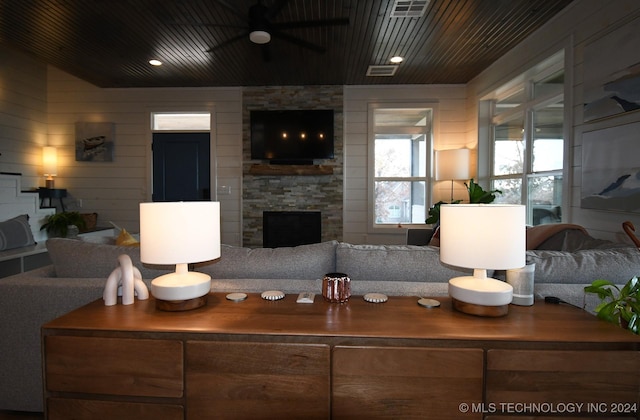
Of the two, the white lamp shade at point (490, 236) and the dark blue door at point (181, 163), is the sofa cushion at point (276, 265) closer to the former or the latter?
the white lamp shade at point (490, 236)

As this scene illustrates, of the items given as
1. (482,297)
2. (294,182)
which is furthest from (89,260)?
(294,182)

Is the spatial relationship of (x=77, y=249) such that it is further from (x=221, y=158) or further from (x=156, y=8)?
(x=221, y=158)

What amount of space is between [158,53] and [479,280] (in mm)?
4089

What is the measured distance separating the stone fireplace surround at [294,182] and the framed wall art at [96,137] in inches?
80.1

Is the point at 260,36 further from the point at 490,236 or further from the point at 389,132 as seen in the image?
the point at 389,132

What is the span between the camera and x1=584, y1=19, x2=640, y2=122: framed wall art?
205 cm

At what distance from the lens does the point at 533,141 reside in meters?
3.31

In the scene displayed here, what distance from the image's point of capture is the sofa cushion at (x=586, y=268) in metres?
1.41

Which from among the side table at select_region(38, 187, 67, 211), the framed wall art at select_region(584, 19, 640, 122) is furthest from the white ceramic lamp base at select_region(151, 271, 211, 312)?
the side table at select_region(38, 187, 67, 211)

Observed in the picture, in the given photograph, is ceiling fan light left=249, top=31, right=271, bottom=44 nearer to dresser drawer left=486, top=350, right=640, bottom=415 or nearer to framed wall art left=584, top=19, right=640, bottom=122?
framed wall art left=584, top=19, right=640, bottom=122

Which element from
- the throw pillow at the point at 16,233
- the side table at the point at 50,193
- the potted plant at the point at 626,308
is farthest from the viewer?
the side table at the point at 50,193

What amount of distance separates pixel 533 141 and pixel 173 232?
3534 mm

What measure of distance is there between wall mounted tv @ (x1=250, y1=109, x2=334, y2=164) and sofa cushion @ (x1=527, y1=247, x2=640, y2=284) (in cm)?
361

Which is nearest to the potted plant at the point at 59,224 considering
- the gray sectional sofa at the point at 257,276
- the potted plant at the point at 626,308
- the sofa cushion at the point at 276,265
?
the gray sectional sofa at the point at 257,276
